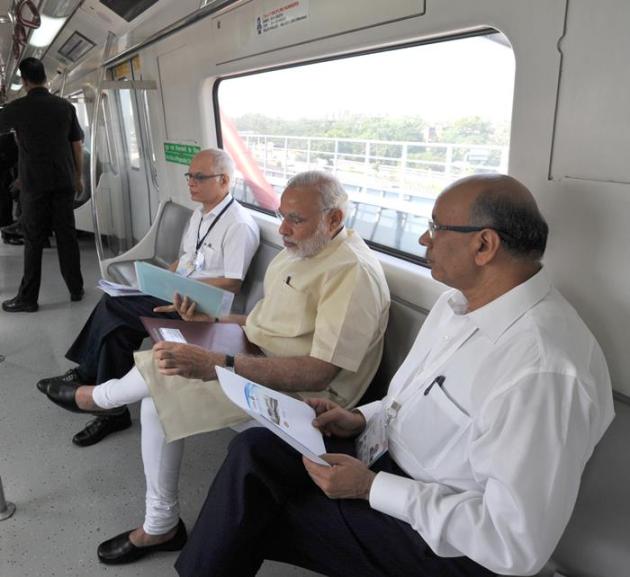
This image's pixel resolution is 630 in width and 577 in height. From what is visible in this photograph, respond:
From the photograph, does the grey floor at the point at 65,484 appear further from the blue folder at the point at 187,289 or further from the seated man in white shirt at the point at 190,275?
the blue folder at the point at 187,289

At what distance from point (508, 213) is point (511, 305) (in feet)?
0.70

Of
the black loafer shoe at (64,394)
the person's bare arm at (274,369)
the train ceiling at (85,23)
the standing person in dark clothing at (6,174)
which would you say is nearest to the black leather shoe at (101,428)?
the black loafer shoe at (64,394)

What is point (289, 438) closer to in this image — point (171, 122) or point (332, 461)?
point (332, 461)

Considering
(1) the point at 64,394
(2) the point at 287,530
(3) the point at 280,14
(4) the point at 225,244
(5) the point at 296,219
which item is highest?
(3) the point at 280,14

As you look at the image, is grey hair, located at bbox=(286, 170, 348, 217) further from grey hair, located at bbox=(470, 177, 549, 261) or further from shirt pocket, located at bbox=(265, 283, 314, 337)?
grey hair, located at bbox=(470, 177, 549, 261)

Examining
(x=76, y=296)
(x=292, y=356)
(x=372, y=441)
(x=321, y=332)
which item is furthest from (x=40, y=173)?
(x=372, y=441)

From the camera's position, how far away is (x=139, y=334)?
2672 mm

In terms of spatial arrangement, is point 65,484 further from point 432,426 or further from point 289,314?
point 432,426

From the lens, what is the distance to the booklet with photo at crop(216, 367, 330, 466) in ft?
4.18

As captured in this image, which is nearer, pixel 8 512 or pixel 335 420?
pixel 335 420

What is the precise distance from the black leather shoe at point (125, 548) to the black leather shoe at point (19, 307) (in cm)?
307

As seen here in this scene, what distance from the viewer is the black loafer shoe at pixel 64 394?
101 inches

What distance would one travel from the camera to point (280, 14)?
258 cm

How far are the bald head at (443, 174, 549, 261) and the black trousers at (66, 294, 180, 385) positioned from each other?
1.85m
